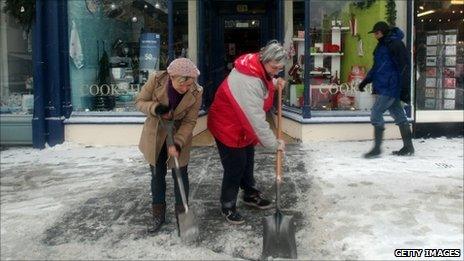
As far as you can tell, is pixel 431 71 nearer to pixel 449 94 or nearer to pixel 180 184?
pixel 449 94

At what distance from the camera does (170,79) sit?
14.8ft

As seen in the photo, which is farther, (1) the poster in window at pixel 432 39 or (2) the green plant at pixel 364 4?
(2) the green plant at pixel 364 4

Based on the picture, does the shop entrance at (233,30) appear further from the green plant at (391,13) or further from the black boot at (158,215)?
the black boot at (158,215)

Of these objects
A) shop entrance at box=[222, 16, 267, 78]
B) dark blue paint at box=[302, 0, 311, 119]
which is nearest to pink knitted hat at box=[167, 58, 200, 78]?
dark blue paint at box=[302, 0, 311, 119]

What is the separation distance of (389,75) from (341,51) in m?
2.31

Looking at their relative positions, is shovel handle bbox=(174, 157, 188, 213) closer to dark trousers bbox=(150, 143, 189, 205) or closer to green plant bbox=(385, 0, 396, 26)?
dark trousers bbox=(150, 143, 189, 205)

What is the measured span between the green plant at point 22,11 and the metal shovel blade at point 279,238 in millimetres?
6244

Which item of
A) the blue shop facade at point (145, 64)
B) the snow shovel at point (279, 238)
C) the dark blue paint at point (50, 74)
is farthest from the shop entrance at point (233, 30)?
the snow shovel at point (279, 238)

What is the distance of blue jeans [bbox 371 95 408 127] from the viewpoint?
7.25m

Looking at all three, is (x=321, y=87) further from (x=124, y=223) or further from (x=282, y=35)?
(x=124, y=223)

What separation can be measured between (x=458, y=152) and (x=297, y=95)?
291 cm

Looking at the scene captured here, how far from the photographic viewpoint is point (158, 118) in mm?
4465

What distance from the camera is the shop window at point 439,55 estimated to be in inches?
343

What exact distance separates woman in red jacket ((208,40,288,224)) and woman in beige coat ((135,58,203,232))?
10.4 inches
